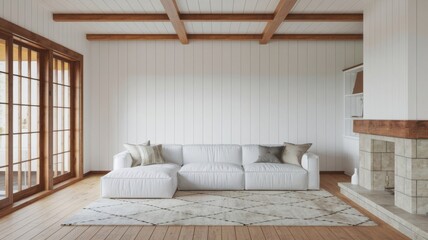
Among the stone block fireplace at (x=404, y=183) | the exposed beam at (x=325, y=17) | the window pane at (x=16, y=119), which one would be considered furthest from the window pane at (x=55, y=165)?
the stone block fireplace at (x=404, y=183)

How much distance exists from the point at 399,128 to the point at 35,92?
483 centimetres

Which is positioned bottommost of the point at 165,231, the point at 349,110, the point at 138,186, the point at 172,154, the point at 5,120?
the point at 165,231

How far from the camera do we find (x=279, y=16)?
5.11 meters

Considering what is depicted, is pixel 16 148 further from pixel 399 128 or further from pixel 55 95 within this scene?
pixel 399 128

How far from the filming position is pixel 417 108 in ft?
12.2

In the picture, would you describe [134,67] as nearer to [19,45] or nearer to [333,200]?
[19,45]

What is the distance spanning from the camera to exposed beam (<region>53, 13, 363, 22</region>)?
17.7 feet

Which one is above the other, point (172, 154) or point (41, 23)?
point (41, 23)

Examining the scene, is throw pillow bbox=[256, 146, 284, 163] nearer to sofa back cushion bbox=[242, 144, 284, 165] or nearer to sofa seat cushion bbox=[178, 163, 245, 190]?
sofa back cushion bbox=[242, 144, 284, 165]

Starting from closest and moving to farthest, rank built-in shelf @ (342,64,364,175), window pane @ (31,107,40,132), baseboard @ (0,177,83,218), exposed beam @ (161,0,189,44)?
baseboard @ (0,177,83,218)
exposed beam @ (161,0,189,44)
window pane @ (31,107,40,132)
built-in shelf @ (342,64,364,175)

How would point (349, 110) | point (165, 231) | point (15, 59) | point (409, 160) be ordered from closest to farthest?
point (165, 231)
point (409, 160)
point (15, 59)
point (349, 110)

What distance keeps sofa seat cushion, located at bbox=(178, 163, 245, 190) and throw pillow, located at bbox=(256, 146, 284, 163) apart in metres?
0.59

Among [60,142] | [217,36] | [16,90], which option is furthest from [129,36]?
[16,90]

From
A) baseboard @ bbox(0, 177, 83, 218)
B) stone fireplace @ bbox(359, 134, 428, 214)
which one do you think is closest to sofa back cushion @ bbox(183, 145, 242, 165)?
baseboard @ bbox(0, 177, 83, 218)
